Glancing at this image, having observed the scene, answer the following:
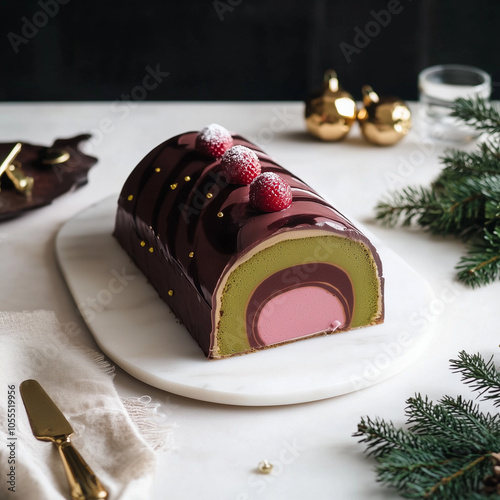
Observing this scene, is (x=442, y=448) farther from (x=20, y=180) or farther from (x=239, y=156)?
(x=20, y=180)

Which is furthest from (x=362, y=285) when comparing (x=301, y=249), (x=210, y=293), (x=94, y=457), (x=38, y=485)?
(x=38, y=485)

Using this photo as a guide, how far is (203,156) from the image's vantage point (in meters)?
1.84

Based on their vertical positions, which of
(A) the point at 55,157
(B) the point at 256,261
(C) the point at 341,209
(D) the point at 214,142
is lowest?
(C) the point at 341,209

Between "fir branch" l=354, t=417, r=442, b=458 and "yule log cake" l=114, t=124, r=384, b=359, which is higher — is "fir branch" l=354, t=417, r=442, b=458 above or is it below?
below

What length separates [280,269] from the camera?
61.3 inches

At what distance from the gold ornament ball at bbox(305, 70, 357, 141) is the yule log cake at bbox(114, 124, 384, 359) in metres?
0.84

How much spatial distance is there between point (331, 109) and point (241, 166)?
37.8 inches

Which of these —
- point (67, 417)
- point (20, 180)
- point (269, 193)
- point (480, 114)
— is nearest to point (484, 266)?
point (480, 114)

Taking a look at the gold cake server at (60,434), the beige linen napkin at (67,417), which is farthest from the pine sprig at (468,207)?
the gold cake server at (60,434)

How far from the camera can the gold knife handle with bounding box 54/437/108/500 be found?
3.96 ft

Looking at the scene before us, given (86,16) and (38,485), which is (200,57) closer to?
(86,16)

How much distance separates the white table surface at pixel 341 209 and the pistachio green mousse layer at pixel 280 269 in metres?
0.15

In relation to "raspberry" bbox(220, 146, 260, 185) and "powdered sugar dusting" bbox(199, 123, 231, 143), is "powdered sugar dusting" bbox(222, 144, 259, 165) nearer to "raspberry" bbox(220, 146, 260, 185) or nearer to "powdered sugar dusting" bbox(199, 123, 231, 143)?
"raspberry" bbox(220, 146, 260, 185)

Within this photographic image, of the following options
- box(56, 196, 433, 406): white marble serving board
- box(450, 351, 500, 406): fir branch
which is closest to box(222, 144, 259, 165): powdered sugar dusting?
box(56, 196, 433, 406): white marble serving board
